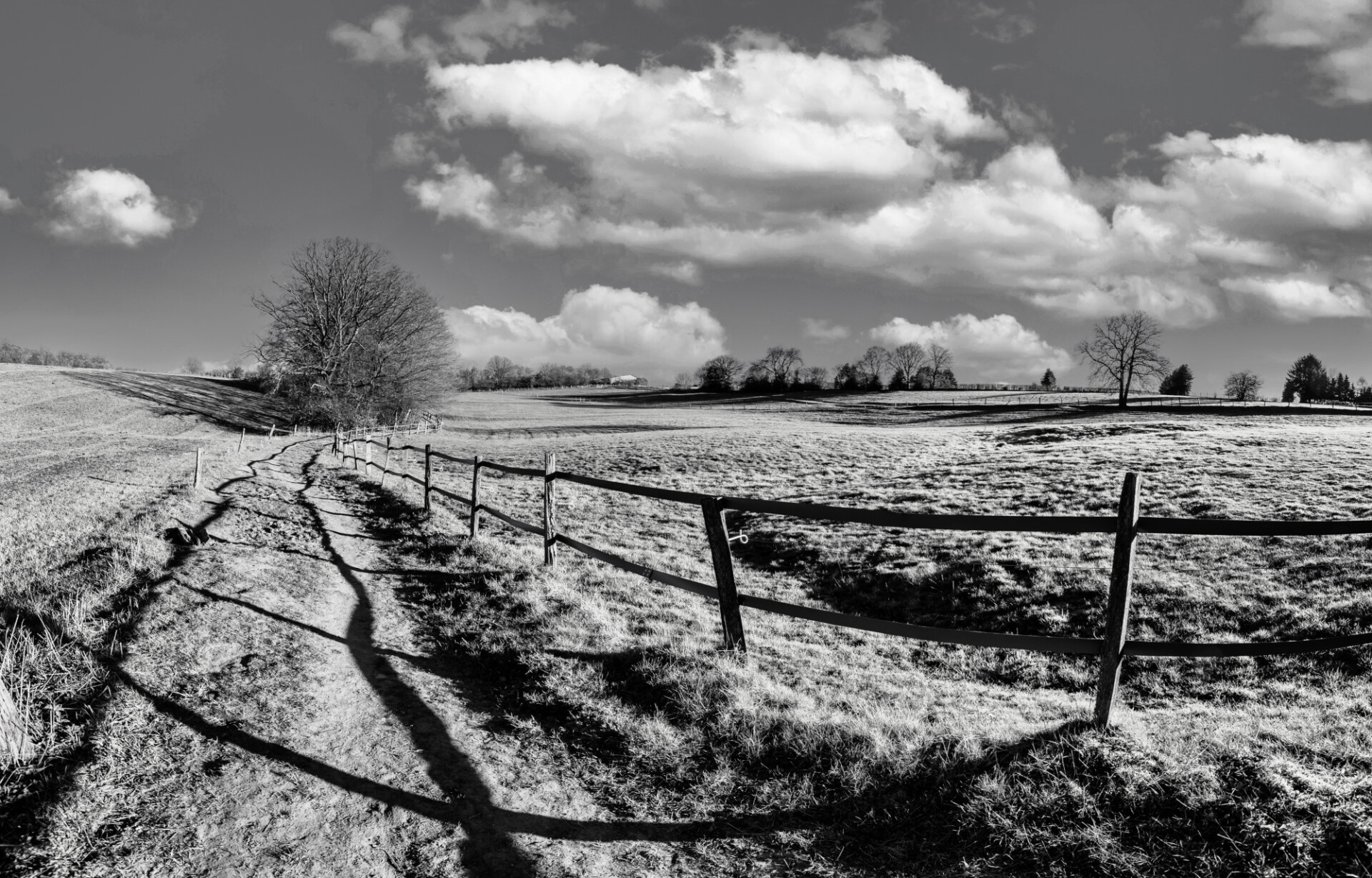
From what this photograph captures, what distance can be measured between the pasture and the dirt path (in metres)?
0.03

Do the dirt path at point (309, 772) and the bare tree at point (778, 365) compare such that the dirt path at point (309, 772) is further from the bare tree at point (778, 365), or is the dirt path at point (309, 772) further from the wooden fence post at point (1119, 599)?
the bare tree at point (778, 365)

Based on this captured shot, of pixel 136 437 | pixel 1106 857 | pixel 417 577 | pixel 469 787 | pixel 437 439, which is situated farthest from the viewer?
pixel 437 439

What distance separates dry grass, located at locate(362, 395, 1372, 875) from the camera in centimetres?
355

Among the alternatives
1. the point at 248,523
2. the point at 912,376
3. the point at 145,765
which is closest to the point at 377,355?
the point at 248,523

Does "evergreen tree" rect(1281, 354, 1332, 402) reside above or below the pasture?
above

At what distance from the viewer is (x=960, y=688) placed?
6.65 m

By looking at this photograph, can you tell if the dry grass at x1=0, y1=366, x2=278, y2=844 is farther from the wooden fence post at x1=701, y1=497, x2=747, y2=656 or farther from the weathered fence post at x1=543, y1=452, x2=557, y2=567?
the wooden fence post at x1=701, y1=497, x2=747, y2=656

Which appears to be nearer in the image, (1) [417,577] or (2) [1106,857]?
(2) [1106,857]

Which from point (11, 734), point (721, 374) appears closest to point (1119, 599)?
point (11, 734)

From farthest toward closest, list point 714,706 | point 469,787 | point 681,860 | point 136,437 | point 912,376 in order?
point 912,376 < point 136,437 < point 714,706 < point 469,787 < point 681,860

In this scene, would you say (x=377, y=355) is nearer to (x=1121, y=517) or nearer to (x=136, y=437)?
(x=136, y=437)

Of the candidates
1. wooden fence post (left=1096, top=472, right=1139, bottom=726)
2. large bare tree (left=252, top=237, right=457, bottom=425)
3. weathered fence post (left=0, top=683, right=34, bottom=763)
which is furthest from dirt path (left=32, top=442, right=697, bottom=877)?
large bare tree (left=252, top=237, right=457, bottom=425)

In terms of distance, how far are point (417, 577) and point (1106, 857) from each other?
307 inches

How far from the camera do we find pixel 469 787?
13.8ft
